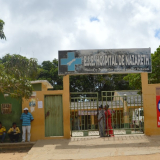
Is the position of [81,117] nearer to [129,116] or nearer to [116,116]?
[116,116]

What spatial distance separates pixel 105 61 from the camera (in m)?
10.9

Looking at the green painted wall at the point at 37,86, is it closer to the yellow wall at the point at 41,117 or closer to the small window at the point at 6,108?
the small window at the point at 6,108

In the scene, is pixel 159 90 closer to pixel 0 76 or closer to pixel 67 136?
pixel 67 136

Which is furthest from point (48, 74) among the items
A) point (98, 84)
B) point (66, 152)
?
point (66, 152)

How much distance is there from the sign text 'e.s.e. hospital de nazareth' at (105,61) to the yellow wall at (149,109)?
2.04ft

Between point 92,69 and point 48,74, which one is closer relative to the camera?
point 92,69

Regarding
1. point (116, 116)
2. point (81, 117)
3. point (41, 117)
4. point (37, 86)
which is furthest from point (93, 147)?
point (37, 86)

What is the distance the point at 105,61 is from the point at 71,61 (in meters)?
1.47

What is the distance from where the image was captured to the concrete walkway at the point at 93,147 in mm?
7930

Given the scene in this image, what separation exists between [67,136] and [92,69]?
304 cm

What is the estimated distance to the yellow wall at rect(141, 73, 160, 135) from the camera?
10.7m

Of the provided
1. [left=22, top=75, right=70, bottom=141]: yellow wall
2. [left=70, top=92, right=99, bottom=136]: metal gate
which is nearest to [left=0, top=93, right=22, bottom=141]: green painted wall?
[left=22, top=75, right=70, bottom=141]: yellow wall

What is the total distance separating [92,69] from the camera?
1083 centimetres

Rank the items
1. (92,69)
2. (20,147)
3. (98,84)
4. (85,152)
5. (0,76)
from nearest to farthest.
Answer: (85,152) → (0,76) → (20,147) → (92,69) → (98,84)
